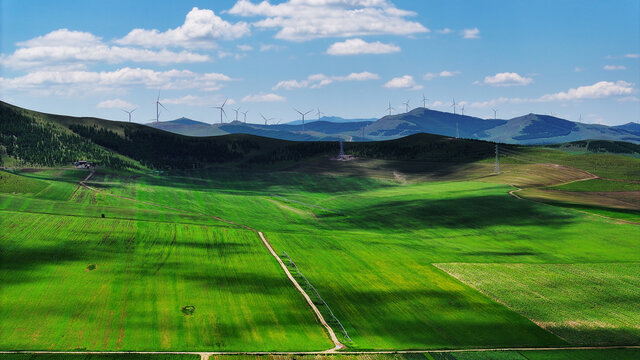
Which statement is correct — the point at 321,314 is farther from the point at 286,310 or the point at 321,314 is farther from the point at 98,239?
the point at 98,239

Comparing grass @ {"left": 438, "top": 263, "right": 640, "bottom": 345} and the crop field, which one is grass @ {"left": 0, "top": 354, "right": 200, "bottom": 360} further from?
grass @ {"left": 438, "top": 263, "right": 640, "bottom": 345}

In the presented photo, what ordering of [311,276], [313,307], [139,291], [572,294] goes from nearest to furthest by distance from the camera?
[313,307] < [139,291] < [572,294] < [311,276]

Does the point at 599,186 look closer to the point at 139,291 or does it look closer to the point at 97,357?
the point at 139,291

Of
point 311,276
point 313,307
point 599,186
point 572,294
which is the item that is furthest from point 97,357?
point 599,186

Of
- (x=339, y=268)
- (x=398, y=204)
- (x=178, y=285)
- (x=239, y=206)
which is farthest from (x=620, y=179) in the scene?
(x=178, y=285)

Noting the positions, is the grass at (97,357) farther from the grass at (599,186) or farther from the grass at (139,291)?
the grass at (599,186)

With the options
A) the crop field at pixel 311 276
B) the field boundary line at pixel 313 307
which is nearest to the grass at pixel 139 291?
the crop field at pixel 311 276
